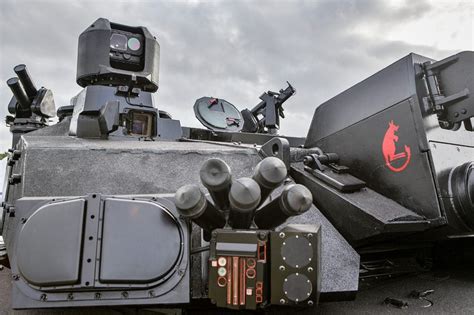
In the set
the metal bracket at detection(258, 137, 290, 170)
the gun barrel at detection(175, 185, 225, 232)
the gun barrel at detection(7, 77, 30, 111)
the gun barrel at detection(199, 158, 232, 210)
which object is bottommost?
the gun barrel at detection(175, 185, 225, 232)

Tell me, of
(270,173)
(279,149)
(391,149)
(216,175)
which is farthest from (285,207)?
(391,149)

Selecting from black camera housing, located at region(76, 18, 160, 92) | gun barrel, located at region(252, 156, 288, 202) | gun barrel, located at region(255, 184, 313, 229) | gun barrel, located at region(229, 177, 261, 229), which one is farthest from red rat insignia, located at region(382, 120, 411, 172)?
black camera housing, located at region(76, 18, 160, 92)

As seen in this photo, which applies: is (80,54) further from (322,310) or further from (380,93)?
(322,310)

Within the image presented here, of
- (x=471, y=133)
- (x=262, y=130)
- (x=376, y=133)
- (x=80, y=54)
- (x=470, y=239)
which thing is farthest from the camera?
(x=262, y=130)

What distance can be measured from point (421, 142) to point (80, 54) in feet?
11.3

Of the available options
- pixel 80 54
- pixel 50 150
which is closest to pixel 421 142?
pixel 50 150

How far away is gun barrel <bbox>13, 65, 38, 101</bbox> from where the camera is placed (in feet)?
17.0

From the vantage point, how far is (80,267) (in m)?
2.27

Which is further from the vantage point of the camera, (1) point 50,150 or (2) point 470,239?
(2) point 470,239

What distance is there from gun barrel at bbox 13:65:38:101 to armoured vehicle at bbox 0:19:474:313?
97cm

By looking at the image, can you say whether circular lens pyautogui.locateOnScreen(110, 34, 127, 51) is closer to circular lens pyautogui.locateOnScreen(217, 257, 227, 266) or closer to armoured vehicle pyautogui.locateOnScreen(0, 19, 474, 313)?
armoured vehicle pyautogui.locateOnScreen(0, 19, 474, 313)

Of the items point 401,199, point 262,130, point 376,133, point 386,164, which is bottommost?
point 401,199

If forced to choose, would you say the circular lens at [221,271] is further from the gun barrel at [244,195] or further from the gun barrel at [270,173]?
the gun barrel at [270,173]

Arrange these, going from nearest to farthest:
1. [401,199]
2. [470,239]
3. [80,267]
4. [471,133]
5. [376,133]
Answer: [80,267], [401,199], [376,133], [471,133], [470,239]
